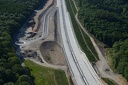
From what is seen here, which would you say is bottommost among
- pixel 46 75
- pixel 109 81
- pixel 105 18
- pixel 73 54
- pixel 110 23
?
pixel 109 81

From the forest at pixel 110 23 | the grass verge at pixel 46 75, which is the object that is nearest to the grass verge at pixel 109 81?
the forest at pixel 110 23

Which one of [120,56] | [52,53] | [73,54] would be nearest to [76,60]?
[73,54]

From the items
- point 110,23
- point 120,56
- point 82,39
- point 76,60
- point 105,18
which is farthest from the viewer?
point 105,18

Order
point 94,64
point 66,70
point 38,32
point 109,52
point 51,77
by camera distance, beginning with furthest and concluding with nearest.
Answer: point 38,32 < point 109,52 < point 94,64 < point 66,70 < point 51,77

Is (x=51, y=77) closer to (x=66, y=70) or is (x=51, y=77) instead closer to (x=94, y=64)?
(x=66, y=70)

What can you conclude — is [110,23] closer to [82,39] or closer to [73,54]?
[82,39]

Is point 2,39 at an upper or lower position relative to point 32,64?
upper

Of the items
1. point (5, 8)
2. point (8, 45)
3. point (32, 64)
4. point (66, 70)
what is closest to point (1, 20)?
point (5, 8)
